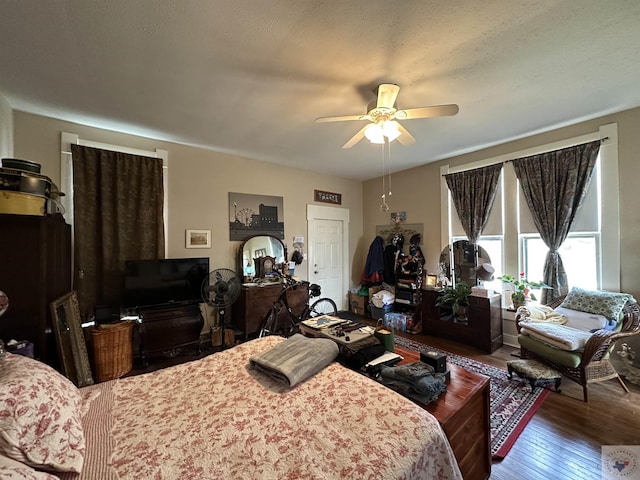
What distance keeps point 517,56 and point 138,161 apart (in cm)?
373

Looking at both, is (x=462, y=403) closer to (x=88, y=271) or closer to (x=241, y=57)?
(x=241, y=57)

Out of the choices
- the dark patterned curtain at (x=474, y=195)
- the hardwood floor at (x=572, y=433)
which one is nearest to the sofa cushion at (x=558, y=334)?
the hardwood floor at (x=572, y=433)

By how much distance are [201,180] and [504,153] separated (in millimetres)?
4036

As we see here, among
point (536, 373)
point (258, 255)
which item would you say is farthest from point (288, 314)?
point (536, 373)

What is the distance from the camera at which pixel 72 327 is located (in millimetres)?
2180

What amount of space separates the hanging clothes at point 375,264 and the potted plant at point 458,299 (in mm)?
1318

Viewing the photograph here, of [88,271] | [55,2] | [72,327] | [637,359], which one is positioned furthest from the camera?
[88,271]

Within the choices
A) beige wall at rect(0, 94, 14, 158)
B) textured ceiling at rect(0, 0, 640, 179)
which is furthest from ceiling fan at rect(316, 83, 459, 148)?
beige wall at rect(0, 94, 14, 158)

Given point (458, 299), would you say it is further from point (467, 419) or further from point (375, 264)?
point (467, 419)

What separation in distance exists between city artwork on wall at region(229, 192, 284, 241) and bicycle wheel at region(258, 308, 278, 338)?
1.21m

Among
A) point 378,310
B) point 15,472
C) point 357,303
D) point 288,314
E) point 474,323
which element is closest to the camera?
point 15,472

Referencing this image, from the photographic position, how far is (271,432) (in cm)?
97

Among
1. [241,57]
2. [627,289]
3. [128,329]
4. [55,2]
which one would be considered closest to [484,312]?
[627,289]

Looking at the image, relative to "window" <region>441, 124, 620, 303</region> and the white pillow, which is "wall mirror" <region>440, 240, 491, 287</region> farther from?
the white pillow
